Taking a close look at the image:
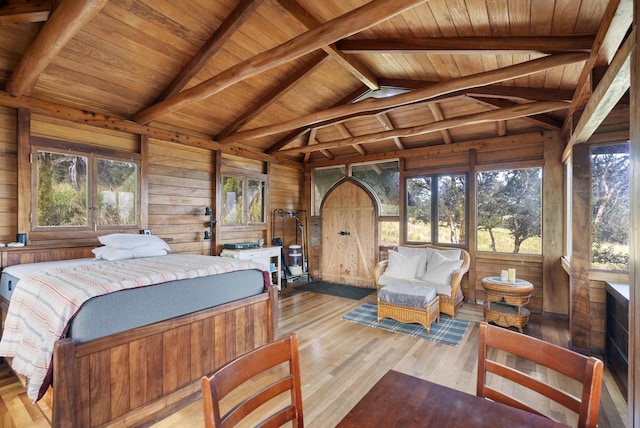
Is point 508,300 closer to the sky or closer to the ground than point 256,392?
closer to the ground

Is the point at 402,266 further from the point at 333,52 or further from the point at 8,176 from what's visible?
the point at 8,176

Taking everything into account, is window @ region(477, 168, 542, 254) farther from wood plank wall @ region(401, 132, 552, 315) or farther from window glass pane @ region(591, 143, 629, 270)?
window glass pane @ region(591, 143, 629, 270)

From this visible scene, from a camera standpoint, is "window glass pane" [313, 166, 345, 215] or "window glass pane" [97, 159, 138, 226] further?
"window glass pane" [313, 166, 345, 215]

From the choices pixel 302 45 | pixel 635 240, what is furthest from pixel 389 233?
pixel 635 240

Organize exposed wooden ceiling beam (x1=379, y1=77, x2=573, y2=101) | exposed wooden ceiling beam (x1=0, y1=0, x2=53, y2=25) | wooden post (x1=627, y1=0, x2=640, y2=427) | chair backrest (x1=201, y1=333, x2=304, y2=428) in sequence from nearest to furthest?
chair backrest (x1=201, y1=333, x2=304, y2=428) → wooden post (x1=627, y1=0, x2=640, y2=427) → exposed wooden ceiling beam (x1=0, y1=0, x2=53, y2=25) → exposed wooden ceiling beam (x1=379, y1=77, x2=573, y2=101)

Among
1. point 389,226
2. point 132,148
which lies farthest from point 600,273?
point 132,148

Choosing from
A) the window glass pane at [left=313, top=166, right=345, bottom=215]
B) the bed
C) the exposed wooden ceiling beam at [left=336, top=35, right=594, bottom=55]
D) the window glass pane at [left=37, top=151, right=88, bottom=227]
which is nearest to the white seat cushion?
the bed

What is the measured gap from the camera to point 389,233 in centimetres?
613

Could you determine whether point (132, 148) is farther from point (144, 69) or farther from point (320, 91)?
point (320, 91)

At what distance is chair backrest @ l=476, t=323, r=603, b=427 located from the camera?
98 centimetres

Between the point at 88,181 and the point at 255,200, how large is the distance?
2776 mm

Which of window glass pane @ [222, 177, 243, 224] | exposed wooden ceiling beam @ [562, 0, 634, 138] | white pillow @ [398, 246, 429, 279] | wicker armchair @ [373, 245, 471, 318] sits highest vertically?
exposed wooden ceiling beam @ [562, 0, 634, 138]

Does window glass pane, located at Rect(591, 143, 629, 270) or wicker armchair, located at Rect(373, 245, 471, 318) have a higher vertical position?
window glass pane, located at Rect(591, 143, 629, 270)

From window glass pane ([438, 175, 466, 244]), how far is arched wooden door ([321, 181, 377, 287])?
1.33m
